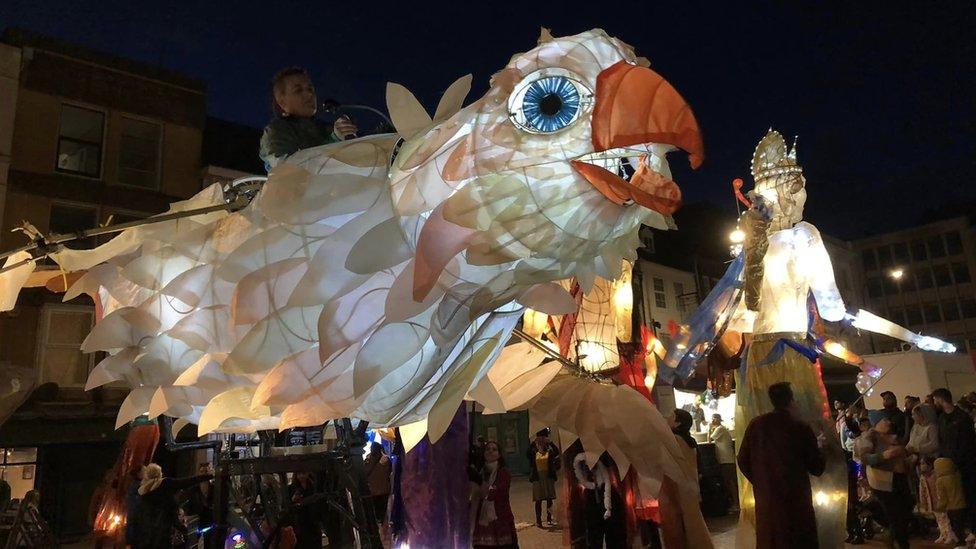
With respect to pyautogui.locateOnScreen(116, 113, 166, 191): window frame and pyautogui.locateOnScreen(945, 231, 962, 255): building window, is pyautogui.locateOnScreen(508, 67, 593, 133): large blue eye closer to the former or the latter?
pyautogui.locateOnScreen(116, 113, 166, 191): window frame

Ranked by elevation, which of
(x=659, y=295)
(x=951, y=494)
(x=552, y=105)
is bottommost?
(x=951, y=494)

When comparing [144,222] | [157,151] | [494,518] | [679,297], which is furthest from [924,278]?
[144,222]

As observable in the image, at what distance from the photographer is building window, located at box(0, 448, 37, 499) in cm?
1422

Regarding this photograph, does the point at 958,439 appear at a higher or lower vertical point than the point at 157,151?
lower

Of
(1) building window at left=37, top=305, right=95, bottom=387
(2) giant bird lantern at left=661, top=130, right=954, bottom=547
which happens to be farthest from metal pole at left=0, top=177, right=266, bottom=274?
(1) building window at left=37, top=305, right=95, bottom=387

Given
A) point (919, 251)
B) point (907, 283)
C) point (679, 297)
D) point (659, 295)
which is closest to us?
point (659, 295)

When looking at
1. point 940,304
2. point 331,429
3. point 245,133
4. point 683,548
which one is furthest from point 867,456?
point 940,304

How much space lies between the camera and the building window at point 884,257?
147ft

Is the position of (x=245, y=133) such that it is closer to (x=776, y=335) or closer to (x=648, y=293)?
(x=648, y=293)

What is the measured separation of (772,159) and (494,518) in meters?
4.13

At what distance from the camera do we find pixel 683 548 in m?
5.55

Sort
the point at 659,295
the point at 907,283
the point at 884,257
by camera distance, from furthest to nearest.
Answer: the point at 884,257
the point at 907,283
the point at 659,295

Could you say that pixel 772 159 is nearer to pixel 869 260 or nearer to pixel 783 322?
pixel 783 322

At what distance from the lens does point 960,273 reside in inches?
1644
